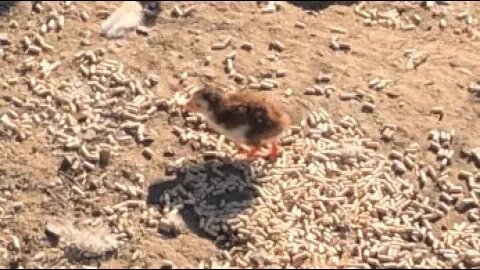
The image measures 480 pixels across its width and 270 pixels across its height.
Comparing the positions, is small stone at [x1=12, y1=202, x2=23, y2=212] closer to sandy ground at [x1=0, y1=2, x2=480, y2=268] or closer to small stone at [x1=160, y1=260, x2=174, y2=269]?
sandy ground at [x1=0, y1=2, x2=480, y2=268]

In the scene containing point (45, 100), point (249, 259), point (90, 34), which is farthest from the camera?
point (90, 34)

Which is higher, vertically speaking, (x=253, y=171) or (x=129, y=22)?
(x=129, y=22)

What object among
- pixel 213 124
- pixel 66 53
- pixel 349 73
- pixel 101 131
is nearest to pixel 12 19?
pixel 66 53

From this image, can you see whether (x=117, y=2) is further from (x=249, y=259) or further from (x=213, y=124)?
(x=249, y=259)

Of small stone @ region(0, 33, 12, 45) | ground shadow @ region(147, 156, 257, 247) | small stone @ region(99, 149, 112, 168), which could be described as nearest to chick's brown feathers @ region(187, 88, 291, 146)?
ground shadow @ region(147, 156, 257, 247)

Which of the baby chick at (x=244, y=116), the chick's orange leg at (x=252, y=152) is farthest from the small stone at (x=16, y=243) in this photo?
the chick's orange leg at (x=252, y=152)

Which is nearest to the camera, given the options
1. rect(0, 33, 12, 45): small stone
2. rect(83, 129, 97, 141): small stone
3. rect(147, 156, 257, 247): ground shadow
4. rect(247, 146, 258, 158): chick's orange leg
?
rect(147, 156, 257, 247): ground shadow

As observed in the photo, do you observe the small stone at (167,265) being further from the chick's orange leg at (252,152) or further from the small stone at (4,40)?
the small stone at (4,40)
